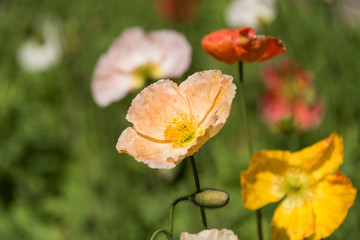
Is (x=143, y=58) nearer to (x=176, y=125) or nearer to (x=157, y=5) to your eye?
(x=176, y=125)

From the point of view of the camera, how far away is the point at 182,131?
1.03m

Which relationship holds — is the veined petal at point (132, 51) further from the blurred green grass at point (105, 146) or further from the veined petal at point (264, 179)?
the veined petal at point (264, 179)

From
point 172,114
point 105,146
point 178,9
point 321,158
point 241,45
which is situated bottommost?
point 105,146

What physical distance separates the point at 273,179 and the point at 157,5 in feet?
8.47

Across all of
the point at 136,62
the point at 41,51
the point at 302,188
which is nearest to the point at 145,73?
the point at 136,62

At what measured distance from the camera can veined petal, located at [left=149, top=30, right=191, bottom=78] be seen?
61.9 inches

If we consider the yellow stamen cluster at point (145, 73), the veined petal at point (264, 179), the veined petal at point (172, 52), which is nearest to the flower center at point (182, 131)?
the veined petal at point (264, 179)

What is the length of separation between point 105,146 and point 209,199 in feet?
5.60

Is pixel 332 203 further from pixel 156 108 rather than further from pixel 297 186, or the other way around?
pixel 156 108

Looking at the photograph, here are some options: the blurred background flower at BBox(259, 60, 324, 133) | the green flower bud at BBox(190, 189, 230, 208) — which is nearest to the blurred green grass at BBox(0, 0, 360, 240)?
the blurred background flower at BBox(259, 60, 324, 133)

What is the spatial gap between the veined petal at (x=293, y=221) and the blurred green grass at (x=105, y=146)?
0.71 m

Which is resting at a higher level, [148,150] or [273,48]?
[273,48]

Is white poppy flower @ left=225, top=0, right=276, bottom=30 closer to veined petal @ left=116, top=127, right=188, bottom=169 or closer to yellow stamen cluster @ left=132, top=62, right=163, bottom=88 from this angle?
yellow stamen cluster @ left=132, top=62, right=163, bottom=88

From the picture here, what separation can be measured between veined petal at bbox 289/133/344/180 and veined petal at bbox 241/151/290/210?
3cm
